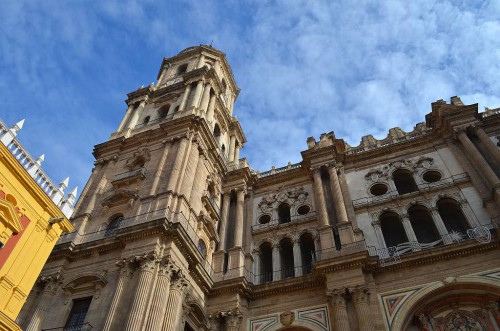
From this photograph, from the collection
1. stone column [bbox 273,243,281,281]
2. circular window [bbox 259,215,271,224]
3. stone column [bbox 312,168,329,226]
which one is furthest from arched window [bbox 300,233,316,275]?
circular window [bbox 259,215,271,224]

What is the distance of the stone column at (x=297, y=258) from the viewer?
22.7 meters

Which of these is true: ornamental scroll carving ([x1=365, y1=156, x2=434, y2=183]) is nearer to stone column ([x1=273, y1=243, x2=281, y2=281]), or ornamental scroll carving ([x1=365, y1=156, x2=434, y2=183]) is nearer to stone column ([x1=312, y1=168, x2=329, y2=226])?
stone column ([x1=312, y1=168, x2=329, y2=226])

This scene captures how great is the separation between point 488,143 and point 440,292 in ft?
31.3

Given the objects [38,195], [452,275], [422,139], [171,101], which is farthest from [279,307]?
[171,101]

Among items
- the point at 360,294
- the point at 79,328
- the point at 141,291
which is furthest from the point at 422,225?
the point at 79,328

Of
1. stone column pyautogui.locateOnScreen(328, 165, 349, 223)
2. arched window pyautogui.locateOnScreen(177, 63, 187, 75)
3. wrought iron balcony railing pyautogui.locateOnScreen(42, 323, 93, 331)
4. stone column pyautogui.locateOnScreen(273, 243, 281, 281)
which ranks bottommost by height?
wrought iron balcony railing pyautogui.locateOnScreen(42, 323, 93, 331)

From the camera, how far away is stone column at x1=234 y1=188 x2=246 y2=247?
24647mm

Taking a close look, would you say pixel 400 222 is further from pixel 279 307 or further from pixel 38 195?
pixel 38 195

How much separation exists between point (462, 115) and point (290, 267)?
1327cm

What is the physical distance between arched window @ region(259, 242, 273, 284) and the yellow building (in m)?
10.0

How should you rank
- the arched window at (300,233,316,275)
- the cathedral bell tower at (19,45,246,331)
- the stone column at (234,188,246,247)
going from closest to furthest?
the cathedral bell tower at (19,45,246,331) < the arched window at (300,233,316,275) < the stone column at (234,188,246,247)

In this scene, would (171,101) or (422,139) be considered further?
(171,101)

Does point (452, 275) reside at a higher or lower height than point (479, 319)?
higher

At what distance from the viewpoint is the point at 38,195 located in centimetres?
1777
